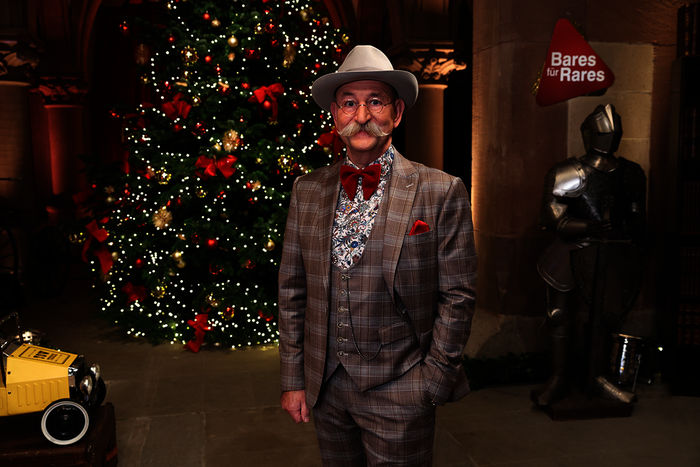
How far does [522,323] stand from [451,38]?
5834mm

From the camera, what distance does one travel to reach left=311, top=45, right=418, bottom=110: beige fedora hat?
208cm

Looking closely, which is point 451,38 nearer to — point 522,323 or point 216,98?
point 216,98

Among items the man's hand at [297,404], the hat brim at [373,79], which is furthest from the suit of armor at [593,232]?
the man's hand at [297,404]

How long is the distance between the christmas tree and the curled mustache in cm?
386

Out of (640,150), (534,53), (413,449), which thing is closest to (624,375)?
(640,150)

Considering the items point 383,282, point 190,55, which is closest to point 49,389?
point 383,282

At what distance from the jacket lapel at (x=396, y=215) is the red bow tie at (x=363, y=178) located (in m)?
0.06

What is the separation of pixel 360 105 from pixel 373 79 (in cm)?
11

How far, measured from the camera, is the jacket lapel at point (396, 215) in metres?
2.04

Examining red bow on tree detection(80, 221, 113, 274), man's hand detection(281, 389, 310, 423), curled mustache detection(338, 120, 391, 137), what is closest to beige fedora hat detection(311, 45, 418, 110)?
curled mustache detection(338, 120, 391, 137)

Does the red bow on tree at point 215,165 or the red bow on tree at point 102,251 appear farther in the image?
the red bow on tree at point 102,251

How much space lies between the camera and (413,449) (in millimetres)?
2123

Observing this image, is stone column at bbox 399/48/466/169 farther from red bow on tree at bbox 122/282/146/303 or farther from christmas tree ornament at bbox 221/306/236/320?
red bow on tree at bbox 122/282/146/303

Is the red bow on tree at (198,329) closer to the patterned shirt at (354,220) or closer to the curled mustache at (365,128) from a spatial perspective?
the patterned shirt at (354,220)
